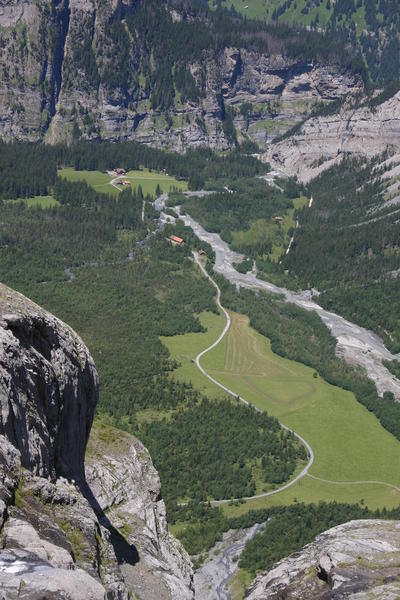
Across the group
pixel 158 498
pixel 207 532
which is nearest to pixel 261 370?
pixel 207 532

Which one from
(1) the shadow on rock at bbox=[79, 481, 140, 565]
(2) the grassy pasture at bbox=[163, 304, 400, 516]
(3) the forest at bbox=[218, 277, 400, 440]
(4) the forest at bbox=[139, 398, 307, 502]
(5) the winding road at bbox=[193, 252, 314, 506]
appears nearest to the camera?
(1) the shadow on rock at bbox=[79, 481, 140, 565]

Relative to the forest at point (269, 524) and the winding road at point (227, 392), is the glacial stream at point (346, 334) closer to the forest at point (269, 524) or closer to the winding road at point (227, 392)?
the winding road at point (227, 392)

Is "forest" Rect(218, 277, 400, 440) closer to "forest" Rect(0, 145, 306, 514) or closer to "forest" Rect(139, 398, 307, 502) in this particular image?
"forest" Rect(0, 145, 306, 514)

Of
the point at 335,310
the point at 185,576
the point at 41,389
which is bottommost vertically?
the point at 335,310

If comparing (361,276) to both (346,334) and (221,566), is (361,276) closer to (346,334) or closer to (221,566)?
(346,334)

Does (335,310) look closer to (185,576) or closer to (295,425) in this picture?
(295,425)

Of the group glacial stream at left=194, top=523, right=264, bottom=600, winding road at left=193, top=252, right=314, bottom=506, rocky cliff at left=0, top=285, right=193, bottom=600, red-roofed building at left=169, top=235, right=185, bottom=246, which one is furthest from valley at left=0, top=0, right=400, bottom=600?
red-roofed building at left=169, top=235, right=185, bottom=246
